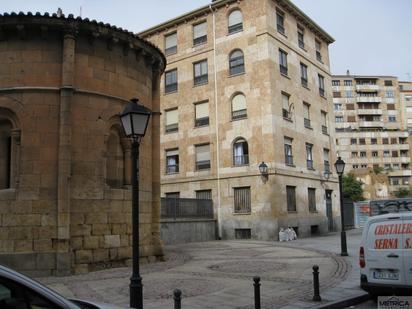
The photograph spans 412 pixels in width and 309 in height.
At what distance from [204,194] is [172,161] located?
3676 millimetres

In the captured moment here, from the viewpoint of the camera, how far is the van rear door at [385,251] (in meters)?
8.14

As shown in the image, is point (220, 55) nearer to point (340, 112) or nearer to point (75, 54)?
point (75, 54)

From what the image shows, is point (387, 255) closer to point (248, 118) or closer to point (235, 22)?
point (248, 118)

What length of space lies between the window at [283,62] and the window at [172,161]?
8.93 m

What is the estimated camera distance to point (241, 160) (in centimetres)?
2869

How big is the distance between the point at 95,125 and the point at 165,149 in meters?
18.8

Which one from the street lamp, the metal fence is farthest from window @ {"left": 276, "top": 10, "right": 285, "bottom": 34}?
the metal fence

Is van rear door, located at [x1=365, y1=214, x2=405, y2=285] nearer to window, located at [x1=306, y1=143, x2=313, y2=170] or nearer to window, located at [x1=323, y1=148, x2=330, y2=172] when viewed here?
window, located at [x1=306, y1=143, x2=313, y2=170]

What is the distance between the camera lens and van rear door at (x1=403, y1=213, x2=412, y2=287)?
7.96 m

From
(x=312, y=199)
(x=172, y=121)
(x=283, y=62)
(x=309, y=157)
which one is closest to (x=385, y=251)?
(x=283, y=62)

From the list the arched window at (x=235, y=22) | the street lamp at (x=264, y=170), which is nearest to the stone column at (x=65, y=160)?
the street lamp at (x=264, y=170)

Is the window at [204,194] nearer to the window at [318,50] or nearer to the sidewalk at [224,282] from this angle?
the sidewalk at [224,282]

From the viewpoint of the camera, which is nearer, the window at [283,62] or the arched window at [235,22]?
the window at [283,62]

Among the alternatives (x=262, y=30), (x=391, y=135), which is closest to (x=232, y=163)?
(x=262, y=30)
